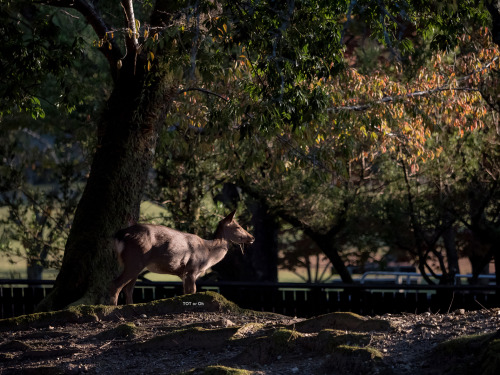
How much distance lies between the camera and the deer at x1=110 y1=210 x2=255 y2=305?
9883 millimetres

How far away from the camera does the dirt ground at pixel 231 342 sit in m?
6.40

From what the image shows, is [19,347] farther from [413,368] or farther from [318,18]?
[318,18]

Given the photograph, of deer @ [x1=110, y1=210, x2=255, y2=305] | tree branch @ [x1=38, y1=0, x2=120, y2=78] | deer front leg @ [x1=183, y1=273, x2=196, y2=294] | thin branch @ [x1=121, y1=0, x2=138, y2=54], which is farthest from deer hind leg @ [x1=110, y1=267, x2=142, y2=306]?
tree branch @ [x1=38, y1=0, x2=120, y2=78]

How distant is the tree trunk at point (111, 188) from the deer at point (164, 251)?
0.82m

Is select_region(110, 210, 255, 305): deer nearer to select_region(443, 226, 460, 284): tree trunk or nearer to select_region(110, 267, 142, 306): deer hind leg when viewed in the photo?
select_region(110, 267, 142, 306): deer hind leg

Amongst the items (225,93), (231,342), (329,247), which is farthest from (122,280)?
(329,247)

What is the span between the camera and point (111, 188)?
11.3 meters

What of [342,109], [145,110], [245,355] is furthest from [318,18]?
[245,355]

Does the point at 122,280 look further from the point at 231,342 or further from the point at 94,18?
the point at 94,18

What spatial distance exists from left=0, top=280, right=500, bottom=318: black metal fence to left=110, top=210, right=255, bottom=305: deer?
9.83ft

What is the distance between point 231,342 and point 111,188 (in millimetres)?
4279

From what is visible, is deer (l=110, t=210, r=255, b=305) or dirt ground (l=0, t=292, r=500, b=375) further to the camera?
deer (l=110, t=210, r=255, b=305)

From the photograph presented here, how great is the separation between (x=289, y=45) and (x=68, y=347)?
16.0 feet

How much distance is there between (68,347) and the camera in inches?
331
